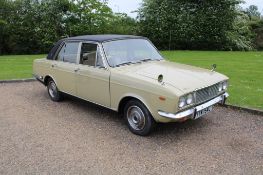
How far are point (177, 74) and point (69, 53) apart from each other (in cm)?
282

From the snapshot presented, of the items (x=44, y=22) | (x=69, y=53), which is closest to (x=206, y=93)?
(x=69, y=53)

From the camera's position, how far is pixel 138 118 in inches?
227

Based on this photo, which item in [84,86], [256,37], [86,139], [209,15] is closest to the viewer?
[86,139]

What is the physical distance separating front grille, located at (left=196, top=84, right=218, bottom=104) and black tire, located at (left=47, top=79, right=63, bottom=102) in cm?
377

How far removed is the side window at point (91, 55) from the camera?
6465mm

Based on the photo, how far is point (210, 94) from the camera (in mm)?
5836

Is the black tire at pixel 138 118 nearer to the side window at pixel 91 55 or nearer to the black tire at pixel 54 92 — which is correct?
the side window at pixel 91 55

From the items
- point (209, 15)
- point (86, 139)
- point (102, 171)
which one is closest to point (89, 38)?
point (86, 139)

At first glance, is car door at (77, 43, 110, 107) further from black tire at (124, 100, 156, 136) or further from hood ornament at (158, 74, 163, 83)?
hood ornament at (158, 74, 163, 83)

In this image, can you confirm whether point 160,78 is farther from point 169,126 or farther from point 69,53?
point 69,53

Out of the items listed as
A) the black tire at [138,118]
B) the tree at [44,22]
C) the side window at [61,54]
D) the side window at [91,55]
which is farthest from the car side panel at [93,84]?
the tree at [44,22]

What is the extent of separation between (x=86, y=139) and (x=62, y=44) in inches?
→ 117

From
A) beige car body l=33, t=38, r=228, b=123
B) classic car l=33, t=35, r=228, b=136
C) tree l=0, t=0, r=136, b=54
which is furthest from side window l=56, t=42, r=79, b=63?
tree l=0, t=0, r=136, b=54

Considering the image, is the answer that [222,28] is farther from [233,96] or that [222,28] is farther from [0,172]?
[0,172]
